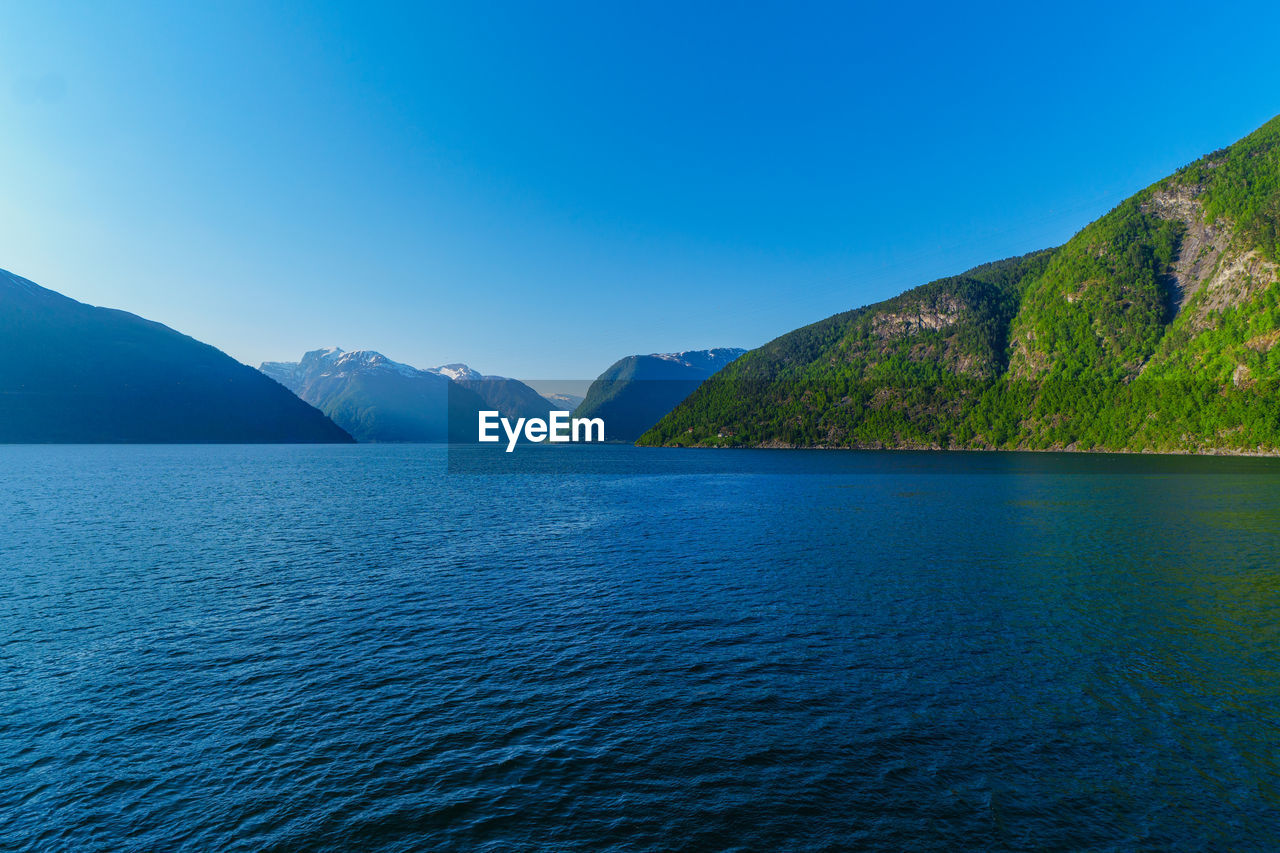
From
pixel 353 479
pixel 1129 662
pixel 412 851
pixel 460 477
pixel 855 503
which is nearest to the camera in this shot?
pixel 412 851

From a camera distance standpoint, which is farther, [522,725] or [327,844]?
[522,725]

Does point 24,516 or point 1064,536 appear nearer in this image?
point 1064,536

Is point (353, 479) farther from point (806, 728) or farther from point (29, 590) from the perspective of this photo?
point (806, 728)

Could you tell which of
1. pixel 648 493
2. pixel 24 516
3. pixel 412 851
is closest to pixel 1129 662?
pixel 412 851

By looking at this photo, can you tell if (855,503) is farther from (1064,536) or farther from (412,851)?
(412,851)

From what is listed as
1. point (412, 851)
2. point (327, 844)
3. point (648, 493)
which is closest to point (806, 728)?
point (412, 851)

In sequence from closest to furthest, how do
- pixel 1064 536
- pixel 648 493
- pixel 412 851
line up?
pixel 412 851 → pixel 1064 536 → pixel 648 493
